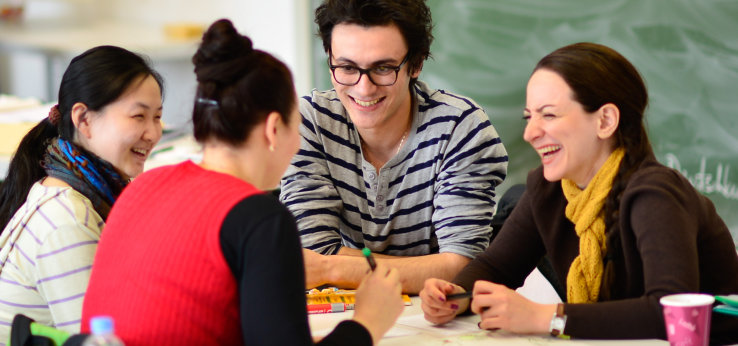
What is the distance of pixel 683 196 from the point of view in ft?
4.90

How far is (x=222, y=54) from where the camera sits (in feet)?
4.18

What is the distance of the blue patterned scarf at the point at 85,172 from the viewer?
1709 millimetres

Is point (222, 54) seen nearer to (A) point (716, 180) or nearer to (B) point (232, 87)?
(B) point (232, 87)

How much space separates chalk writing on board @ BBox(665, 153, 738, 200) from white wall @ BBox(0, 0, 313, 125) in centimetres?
195

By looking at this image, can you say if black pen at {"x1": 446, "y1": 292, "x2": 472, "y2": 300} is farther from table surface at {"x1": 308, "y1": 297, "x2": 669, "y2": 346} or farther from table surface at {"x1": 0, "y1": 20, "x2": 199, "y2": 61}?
table surface at {"x1": 0, "y1": 20, "x2": 199, "y2": 61}

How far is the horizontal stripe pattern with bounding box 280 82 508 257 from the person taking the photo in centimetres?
200

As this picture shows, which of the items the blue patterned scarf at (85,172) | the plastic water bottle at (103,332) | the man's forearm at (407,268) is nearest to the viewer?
Result: the plastic water bottle at (103,332)

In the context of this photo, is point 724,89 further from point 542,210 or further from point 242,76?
point 242,76

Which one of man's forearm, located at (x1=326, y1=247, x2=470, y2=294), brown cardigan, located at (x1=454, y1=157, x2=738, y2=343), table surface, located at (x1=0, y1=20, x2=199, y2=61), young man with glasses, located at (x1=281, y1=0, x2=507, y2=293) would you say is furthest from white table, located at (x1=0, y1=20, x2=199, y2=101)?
brown cardigan, located at (x1=454, y1=157, x2=738, y2=343)

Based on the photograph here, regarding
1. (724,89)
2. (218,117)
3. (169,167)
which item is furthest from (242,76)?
(724,89)

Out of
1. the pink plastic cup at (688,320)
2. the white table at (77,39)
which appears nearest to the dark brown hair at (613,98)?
the pink plastic cup at (688,320)

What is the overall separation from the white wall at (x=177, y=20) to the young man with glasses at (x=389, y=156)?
195 cm

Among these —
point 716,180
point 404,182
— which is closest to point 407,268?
point 404,182

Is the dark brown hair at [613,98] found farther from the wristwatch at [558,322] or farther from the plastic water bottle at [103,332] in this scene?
the plastic water bottle at [103,332]
